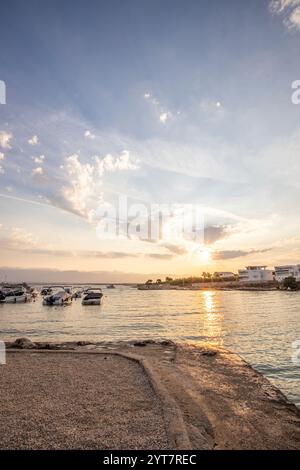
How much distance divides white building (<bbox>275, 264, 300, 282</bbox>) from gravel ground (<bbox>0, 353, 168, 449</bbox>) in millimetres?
165658

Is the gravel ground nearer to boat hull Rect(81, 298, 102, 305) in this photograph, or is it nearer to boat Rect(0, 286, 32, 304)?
boat hull Rect(81, 298, 102, 305)

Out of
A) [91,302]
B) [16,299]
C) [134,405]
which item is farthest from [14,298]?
[134,405]

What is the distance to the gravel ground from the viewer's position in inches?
275

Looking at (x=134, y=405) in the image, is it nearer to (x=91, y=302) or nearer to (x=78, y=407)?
(x=78, y=407)

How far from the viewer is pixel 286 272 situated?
169 meters

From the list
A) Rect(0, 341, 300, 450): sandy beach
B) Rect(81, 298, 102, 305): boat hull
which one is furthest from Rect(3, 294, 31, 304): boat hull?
Rect(0, 341, 300, 450): sandy beach

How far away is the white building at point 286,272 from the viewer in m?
164

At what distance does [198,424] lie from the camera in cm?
879

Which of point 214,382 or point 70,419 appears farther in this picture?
point 214,382

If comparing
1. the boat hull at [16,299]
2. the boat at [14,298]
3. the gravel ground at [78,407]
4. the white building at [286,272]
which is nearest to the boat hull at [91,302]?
the boat hull at [16,299]

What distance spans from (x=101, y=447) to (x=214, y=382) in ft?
25.7

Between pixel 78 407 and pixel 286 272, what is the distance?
176m
